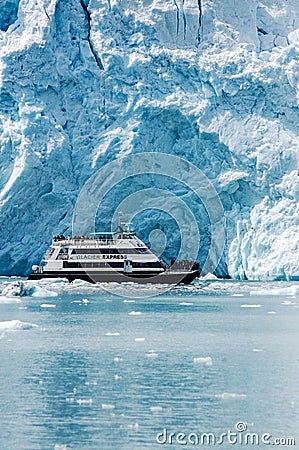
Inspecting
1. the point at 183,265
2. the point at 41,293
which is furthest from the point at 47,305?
the point at 183,265

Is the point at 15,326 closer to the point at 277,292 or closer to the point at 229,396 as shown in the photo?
the point at 229,396

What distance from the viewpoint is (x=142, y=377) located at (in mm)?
7699

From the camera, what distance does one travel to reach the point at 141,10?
2573 centimetres

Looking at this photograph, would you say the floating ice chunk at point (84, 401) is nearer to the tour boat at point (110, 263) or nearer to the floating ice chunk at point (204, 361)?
the floating ice chunk at point (204, 361)

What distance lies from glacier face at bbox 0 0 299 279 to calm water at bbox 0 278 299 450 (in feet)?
34.3

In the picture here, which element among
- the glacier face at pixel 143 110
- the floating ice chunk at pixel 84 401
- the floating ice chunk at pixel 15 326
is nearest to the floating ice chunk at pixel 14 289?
the floating ice chunk at pixel 15 326

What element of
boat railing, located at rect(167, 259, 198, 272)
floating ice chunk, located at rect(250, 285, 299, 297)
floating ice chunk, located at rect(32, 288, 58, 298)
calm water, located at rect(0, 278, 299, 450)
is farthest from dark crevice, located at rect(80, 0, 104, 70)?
calm water, located at rect(0, 278, 299, 450)

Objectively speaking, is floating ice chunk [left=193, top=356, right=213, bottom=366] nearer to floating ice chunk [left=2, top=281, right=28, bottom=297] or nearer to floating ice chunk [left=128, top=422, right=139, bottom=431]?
floating ice chunk [left=128, top=422, right=139, bottom=431]

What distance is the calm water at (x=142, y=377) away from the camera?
5.88m

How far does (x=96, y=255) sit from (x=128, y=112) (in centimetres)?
441

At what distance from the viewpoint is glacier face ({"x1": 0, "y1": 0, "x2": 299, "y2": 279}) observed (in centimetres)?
2444

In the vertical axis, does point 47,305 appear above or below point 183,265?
below

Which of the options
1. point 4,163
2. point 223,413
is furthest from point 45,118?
point 223,413

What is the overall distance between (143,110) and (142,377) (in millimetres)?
17644
